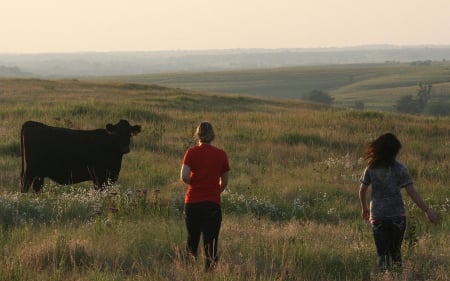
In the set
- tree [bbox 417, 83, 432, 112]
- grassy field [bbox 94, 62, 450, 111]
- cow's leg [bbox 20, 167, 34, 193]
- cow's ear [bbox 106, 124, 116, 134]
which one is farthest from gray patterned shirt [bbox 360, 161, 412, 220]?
grassy field [bbox 94, 62, 450, 111]

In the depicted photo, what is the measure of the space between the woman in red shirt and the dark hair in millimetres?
1862

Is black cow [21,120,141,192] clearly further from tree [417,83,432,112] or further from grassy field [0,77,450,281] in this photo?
tree [417,83,432,112]

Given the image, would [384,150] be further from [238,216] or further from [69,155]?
[69,155]

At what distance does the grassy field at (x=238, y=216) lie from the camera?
7246 mm

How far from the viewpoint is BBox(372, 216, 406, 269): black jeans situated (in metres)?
7.30

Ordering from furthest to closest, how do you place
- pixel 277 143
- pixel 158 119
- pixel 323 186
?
pixel 158 119, pixel 277 143, pixel 323 186

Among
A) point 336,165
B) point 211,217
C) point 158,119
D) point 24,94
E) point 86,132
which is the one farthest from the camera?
point 24,94

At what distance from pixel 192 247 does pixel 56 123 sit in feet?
44.4

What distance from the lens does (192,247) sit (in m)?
7.40

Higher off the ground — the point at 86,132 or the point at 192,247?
the point at 86,132

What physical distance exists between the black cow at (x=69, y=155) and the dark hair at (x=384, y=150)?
5.96m

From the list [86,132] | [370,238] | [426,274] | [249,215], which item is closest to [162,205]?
[249,215]

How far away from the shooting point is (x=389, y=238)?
738 centimetres

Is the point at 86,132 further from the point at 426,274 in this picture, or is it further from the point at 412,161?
the point at 412,161
